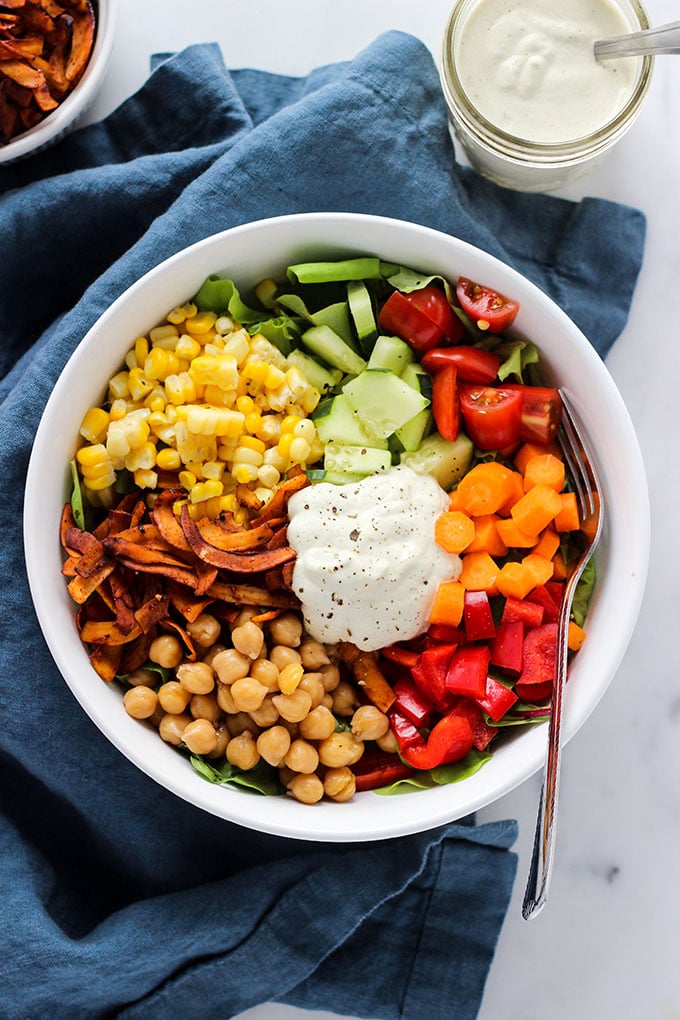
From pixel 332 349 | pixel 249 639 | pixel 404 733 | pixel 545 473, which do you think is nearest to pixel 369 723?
pixel 404 733

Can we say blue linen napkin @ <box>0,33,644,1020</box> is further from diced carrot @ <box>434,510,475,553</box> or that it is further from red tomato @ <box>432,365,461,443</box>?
diced carrot @ <box>434,510,475,553</box>

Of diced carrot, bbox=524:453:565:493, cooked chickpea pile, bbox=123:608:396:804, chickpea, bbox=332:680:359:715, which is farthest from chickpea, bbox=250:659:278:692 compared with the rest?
diced carrot, bbox=524:453:565:493

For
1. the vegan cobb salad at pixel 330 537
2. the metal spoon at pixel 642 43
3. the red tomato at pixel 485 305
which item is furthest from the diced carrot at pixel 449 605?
the metal spoon at pixel 642 43

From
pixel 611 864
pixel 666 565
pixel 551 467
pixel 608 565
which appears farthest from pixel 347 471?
pixel 611 864

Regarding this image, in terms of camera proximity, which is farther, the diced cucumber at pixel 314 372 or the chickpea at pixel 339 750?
the diced cucumber at pixel 314 372

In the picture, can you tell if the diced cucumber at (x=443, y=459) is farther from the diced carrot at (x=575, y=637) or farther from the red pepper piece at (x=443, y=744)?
the red pepper piece at (x=443, y=744)

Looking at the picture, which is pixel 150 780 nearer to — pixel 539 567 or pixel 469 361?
pixel 539 567
